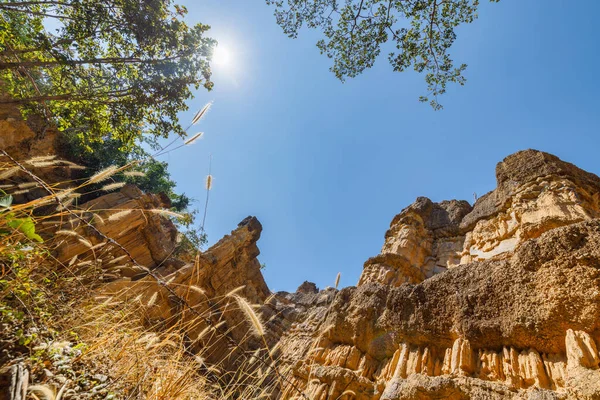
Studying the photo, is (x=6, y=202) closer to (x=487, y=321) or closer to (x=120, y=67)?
(x=487, y=321)

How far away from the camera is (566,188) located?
7.84 meters

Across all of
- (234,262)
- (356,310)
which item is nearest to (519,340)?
(356,310)

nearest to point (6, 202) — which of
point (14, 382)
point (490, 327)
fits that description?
point (14, 382)

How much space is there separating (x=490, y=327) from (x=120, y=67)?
37.1 feet

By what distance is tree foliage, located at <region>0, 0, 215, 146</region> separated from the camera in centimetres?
780

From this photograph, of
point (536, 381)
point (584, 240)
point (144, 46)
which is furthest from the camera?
point (144, 46)

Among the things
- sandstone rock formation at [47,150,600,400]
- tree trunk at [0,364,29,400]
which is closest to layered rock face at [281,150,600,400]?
sandstone rock formation at [47,150,600,400]

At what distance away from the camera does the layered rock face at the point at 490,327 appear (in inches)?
134

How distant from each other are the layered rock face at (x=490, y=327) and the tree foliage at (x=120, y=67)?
25.0 ft

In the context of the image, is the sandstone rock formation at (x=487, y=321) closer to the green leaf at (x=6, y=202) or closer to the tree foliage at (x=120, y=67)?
the green leaf at (x=6, y=202)

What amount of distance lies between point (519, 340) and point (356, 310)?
3169mm

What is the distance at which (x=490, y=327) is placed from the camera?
411cm

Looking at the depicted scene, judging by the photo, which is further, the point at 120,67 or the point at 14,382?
the point at 120,67

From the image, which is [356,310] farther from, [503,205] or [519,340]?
[503,205]
